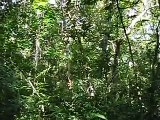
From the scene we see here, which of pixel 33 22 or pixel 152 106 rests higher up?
pixel 33 22

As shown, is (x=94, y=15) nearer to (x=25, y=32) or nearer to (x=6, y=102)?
(x=25, y=32)

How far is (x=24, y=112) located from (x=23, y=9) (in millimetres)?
4411

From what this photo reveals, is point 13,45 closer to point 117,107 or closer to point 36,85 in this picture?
point 36,85

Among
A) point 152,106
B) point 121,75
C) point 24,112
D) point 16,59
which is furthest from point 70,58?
point 152,106

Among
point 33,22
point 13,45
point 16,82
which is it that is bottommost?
point 16,82

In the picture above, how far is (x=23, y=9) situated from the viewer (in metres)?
10.3

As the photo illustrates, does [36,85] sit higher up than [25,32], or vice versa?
[25,32]

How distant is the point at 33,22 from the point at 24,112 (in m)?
4.50

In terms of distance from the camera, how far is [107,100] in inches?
258

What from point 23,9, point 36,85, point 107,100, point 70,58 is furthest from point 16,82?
point 23,9

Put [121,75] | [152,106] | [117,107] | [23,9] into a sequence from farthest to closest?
[23,9], [121,75], [117,107], [152,106]

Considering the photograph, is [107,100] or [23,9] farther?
[23,9]

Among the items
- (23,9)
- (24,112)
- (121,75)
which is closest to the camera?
(24,112)

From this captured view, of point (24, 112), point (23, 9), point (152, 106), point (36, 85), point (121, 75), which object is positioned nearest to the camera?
point (152, 106)
